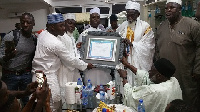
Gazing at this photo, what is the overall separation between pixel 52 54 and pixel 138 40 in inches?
58.7

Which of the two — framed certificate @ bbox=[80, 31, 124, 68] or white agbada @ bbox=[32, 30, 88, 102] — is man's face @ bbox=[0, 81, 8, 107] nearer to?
white agbada @ bbox=[32, 30, 88, 102]

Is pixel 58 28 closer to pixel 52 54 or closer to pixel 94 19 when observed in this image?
pixel 52 54

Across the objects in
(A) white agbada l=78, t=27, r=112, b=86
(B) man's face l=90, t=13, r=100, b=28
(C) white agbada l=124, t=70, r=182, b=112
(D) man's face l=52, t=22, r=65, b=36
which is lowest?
(A) white agbada l=78, t=27, r=112, b=86

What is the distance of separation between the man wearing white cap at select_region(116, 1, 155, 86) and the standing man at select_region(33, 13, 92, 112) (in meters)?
1.09

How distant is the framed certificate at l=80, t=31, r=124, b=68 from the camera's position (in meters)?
2.88

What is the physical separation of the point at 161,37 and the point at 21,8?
744 cm

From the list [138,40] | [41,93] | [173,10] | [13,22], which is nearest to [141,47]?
[138,40]

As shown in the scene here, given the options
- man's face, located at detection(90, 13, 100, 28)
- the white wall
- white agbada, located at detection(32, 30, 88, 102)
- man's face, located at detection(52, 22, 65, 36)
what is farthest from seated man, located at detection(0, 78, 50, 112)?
the white wall

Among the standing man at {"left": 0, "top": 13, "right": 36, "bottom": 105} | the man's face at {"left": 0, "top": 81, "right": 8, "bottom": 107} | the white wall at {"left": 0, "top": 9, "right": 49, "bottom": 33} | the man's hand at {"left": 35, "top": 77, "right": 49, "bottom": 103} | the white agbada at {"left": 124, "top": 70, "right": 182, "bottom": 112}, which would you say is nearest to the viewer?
the man's face at {"left": 0, "top": 81, "right": 8, "bottom": 107}

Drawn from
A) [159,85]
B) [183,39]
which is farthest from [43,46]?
[183,39]

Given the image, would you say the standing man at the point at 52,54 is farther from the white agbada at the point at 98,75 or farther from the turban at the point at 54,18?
the white agbada at the point at 98,75

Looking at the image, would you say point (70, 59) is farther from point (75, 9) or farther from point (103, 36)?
point (75, 9)

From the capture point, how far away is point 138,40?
320 cm

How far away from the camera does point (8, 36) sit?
275cm
